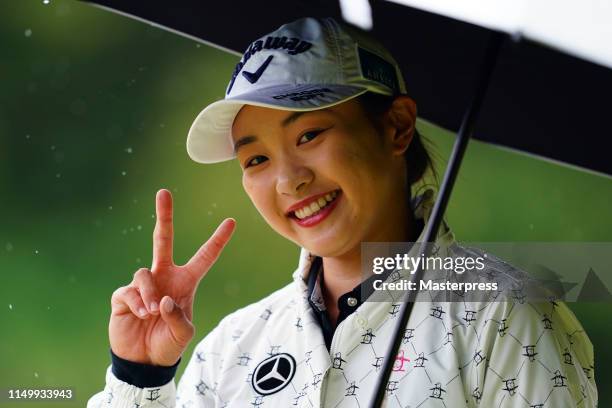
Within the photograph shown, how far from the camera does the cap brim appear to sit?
52.5 inches

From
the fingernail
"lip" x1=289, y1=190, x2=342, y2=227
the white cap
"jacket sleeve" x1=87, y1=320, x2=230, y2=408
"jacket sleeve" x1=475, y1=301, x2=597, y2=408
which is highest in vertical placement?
the white cap

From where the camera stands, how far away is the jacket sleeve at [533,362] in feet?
3.87

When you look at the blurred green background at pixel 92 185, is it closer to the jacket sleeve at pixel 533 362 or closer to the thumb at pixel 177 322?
the thumb at pixel 177 322

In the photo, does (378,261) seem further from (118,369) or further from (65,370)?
(65,370)

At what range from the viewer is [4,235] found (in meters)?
3.45

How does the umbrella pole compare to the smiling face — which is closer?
the umbrella pole

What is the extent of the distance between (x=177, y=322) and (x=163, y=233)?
0.49 ft

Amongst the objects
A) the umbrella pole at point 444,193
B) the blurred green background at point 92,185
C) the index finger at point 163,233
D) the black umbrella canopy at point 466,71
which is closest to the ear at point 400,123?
the black umbrella canopy at point 466,71

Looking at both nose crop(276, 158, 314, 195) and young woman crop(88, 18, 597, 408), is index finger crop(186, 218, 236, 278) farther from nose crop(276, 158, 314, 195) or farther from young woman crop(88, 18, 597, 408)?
nose crop(276, 158, 314, 195)

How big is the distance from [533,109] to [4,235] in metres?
2.41

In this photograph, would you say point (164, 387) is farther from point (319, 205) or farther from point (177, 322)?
point (319, 205)

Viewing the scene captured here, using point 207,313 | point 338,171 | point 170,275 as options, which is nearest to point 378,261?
point 338,171

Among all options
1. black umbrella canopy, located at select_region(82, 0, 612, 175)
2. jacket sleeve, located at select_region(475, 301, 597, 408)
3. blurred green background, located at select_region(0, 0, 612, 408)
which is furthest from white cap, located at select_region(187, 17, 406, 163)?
blurred green background, located at select_region(0, 0, 612, 408)

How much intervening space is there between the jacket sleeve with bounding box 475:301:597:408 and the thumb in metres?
0.44
